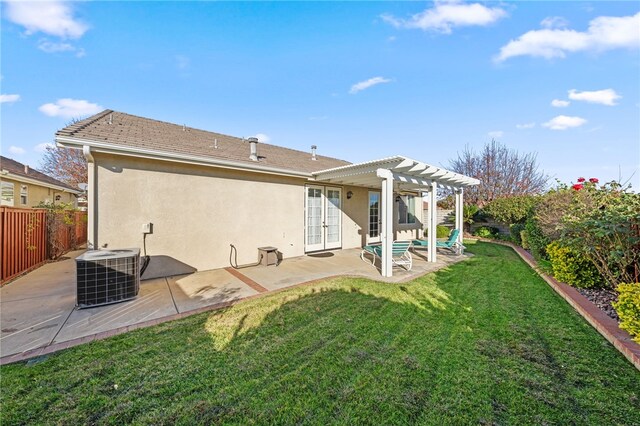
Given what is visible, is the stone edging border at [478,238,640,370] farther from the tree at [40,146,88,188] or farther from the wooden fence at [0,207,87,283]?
the tree at [40,146,88,188]

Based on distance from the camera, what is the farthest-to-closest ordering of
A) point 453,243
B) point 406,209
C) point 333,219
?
point 406,209
point 333,219
point 453,243

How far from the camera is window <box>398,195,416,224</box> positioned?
1578cm

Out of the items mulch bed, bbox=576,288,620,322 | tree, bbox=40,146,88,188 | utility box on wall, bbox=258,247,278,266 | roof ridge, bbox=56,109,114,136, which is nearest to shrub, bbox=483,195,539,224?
mulch bed, bbox=576,288,620,322

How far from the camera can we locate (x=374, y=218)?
13.7m

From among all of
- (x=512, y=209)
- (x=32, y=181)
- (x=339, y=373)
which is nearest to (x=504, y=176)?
(x=512, y=209)

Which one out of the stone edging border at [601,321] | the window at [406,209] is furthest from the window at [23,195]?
the stone edging border at [601,321]

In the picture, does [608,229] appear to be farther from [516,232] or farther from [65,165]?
[65,165]

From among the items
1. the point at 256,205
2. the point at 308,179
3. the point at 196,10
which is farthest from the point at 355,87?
the point at 256,205

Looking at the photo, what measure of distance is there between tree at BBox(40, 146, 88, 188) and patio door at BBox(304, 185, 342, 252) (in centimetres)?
Result: 2457

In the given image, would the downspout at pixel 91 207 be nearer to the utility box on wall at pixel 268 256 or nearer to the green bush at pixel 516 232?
the utility box on wall at pixel 268 256

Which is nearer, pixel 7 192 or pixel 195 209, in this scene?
pixel 195 209

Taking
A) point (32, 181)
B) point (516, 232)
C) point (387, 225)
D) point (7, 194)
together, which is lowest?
point (516, 232)

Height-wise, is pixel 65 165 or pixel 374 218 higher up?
pixel 65 165

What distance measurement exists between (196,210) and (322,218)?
17.2 ft
